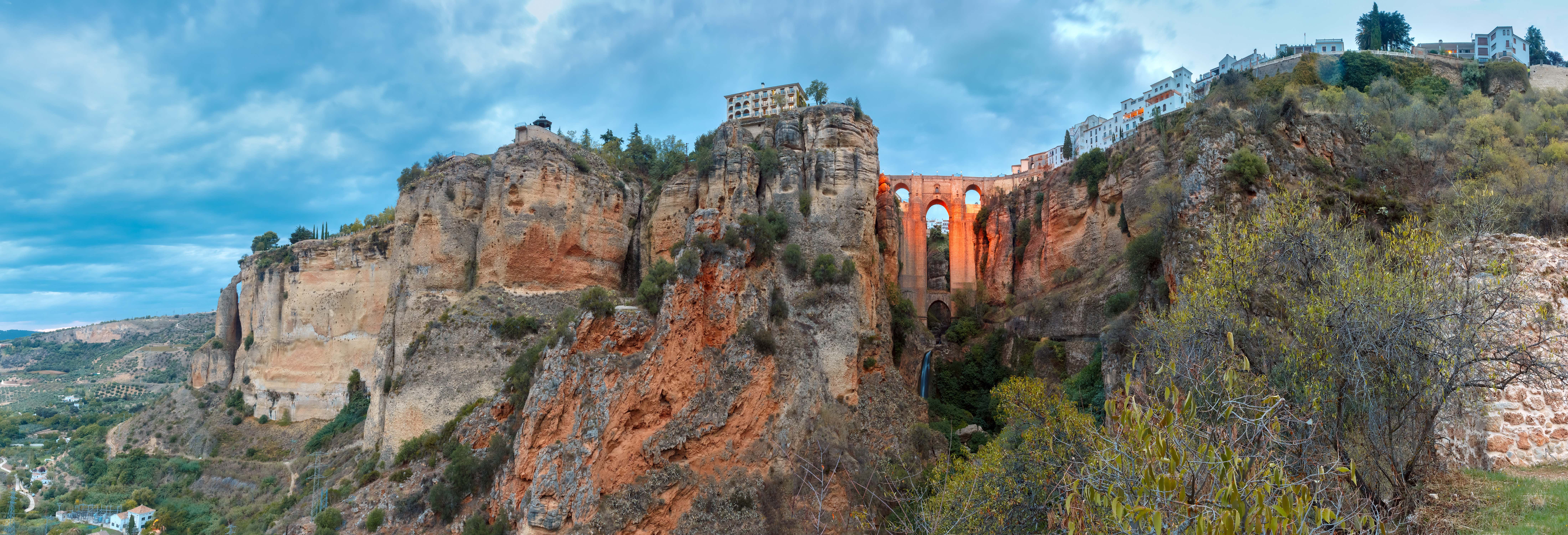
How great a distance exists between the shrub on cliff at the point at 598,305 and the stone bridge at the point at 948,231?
2507cm

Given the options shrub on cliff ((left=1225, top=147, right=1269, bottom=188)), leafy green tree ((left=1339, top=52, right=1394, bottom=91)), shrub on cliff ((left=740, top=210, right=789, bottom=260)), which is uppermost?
leafy green tree ((left=1339, top=52, right=1394, bottom=91))

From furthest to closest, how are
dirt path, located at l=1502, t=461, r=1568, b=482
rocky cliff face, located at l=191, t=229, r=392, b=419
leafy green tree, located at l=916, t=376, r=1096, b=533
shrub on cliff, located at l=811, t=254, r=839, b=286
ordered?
1. rocky cliff face, located at l=191, t=229, r=392, b=419
2. shrub on cliff, located at l=811, t=254, r=839, b=286
3. leafy green tree, located at l=916, t=376, r=1096, b=533
4. dirt path, located at l=1502, t=461, r=1568, b=482

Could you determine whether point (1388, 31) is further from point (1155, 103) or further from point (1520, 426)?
point (1520, 426)

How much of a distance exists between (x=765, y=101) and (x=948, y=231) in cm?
1705

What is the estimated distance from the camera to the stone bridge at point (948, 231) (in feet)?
148

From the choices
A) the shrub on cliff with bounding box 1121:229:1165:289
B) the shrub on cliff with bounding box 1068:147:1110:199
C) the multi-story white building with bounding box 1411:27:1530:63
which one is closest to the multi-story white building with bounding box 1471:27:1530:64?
the multi-story white building with bounding box 1411:27:1530:63

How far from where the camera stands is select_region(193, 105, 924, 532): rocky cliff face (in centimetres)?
2072

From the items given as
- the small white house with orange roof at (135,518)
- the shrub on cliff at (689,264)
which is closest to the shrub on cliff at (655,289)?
the shrub on cliff at (689,264)

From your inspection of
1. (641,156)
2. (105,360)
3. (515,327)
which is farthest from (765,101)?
(105,360)

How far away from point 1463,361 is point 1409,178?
56.4 ft

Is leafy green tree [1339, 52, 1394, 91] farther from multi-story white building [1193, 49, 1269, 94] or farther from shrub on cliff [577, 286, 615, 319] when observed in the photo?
shrub on cliff [577, 286, 615, 319]

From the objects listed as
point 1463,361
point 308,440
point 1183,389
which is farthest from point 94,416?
point 1463,361

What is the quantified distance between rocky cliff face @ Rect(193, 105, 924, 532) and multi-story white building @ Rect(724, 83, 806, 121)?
1510 centimetres

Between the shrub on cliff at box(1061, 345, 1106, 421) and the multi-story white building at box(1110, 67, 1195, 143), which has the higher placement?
the multi-story white building at box(1110, 67, 1195, 143)
